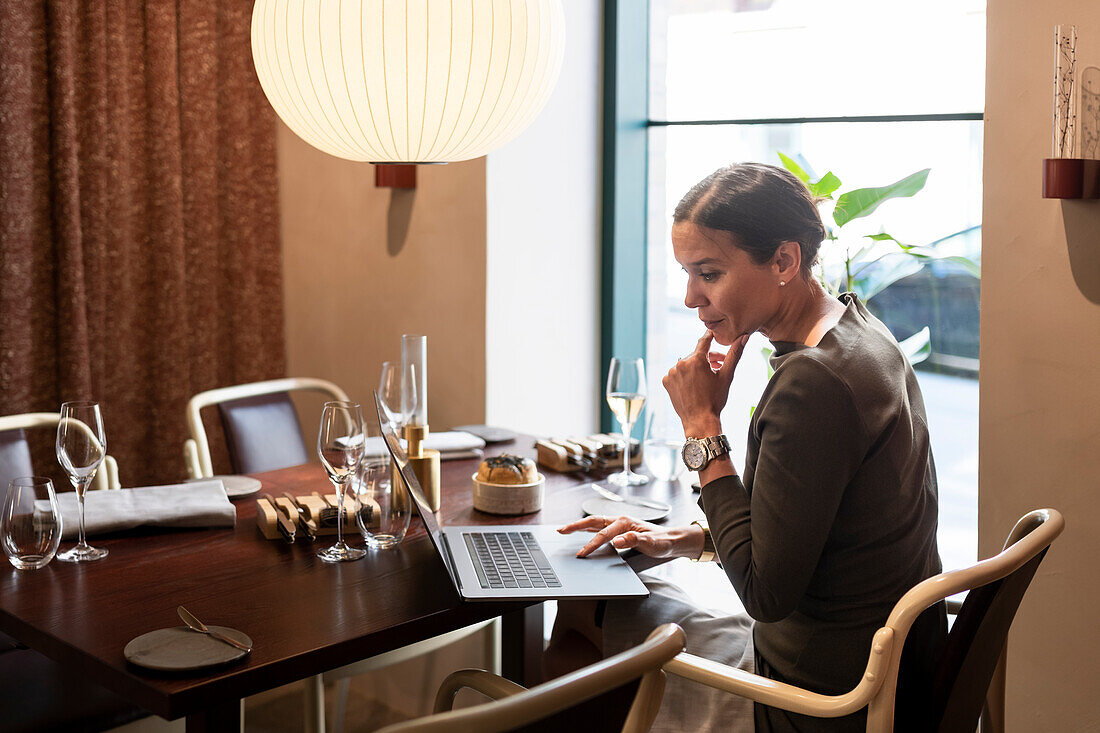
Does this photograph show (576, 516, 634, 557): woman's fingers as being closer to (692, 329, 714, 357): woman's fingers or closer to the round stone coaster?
(692, 329, 714, 357): woman's fingers

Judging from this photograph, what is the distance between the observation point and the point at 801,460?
4.35 feet

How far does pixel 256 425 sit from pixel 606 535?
1277 millimetres

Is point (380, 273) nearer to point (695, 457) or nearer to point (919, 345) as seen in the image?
point (919, 345)

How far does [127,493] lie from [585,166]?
1.60m

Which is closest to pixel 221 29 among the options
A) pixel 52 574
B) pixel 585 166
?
pixel 585 166

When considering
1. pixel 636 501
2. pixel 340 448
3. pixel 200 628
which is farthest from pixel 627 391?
pixel 200 628

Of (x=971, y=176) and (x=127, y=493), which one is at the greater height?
(x=971, y=176)

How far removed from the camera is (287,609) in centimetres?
139

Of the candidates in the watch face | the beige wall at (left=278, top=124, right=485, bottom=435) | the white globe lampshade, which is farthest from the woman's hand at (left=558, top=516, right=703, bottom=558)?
the beige wall at (left=278, top=124, right=485, bottom=435)

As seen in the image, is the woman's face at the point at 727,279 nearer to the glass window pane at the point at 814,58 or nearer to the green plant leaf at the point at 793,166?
the green plant leaf at the point at 793,166

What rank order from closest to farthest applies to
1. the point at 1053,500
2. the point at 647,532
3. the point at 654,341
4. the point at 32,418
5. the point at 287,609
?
1. the point at 287,609
2. the point at 647,532
3. the point at 1053,500
4. the point at 32,418
5. the point at 654,341

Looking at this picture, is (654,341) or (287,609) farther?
(654,341)

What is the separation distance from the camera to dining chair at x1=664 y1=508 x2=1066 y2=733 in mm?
Result: 1208

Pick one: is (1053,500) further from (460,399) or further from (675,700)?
(460,399)
